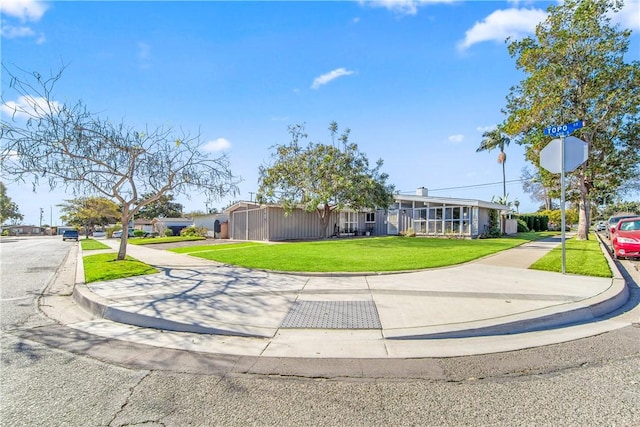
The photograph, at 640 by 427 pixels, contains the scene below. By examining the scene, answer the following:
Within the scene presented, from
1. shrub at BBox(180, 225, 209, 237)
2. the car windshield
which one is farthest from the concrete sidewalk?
shrub at BBox(180, 225, 209, 237)

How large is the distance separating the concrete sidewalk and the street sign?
8.59 feet

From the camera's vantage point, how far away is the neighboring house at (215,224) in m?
30.1

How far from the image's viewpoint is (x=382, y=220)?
2798cm

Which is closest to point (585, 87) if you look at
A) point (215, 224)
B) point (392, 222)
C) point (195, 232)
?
point (392, 222)

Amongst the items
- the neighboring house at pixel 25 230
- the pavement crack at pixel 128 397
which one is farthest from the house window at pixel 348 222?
the neighboring house at pixel 25 230

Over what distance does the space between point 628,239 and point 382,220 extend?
18301mm

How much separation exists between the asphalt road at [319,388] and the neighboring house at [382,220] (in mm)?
18880

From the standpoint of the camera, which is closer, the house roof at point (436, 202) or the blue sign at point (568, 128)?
the blue sign at point (568, 128)

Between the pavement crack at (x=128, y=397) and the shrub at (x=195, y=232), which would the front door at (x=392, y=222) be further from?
the pavement crack at (x=128, y=397)

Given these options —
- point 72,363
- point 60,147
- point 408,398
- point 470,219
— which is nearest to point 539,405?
point 408,398

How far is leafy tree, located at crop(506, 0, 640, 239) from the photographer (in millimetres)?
15562

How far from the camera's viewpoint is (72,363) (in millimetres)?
3580

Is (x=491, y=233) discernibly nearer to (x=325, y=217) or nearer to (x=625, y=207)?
(x=325, y=217)

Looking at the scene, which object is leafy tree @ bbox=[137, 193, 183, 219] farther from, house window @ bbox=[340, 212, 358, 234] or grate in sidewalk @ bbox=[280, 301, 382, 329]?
grate in sidewalk @ bbox=[280, 301, 382, 329]
